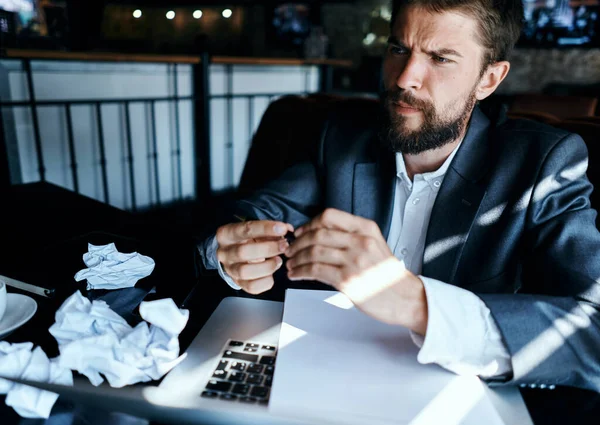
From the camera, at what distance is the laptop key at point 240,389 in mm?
571

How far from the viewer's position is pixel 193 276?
93 cm

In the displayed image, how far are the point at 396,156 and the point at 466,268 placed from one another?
13.6 inches

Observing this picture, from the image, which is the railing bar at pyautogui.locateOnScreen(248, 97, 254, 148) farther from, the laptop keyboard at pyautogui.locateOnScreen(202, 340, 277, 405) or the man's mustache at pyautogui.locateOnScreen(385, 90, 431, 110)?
the laptop keyboard at pyautogui.locateOnScreen(202, 340, 277, 405)

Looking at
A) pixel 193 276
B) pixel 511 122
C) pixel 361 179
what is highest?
pixel 511 122

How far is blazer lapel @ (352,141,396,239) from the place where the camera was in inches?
46.6

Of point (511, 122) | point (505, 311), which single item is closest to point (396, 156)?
point (511, 122)

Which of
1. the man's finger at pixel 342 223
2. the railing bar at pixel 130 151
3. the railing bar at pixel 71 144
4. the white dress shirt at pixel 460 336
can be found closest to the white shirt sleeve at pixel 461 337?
the white dress shirt at pixel 460 336

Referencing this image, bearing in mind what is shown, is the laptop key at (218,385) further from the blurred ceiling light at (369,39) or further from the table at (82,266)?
the blurred ceiling light at (369,39)

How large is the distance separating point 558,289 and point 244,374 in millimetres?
568

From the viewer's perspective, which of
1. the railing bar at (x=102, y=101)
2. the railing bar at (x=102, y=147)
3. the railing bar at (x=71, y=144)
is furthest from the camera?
the railing bar at (x=102, y=147)

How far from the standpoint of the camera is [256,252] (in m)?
0.76

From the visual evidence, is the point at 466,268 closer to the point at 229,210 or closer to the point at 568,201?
the point at 568,201

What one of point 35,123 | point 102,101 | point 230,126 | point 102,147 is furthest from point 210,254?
point 230,126

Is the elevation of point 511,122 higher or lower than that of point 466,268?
higher
